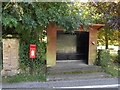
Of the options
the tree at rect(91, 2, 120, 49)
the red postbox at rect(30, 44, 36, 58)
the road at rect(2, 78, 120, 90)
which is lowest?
the road at rect(2, 78, 120, 90)

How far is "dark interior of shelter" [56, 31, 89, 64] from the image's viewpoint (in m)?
6.35

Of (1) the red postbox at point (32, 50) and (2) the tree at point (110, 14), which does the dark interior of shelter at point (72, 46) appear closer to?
(2) the tree at point (110, 14)

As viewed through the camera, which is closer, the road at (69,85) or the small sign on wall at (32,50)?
the road at (69,85)

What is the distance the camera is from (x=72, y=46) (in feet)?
21.4

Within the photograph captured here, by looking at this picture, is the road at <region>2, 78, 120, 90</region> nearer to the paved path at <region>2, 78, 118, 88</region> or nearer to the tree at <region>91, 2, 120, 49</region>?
the paved path at <region>2, 78, 118, 88</region>

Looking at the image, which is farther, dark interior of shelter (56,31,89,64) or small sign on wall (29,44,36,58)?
dark interior of shelter (56,31,89,64)

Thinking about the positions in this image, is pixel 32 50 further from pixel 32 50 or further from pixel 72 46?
pixel 72 46

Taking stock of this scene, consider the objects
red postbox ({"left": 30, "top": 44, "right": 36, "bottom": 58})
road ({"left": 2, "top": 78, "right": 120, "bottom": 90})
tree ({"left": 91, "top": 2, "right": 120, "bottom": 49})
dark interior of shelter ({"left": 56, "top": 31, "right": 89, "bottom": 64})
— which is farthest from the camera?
dark interior of shelter ({"left": 56, "top": 31, "right": 89, "bottom": 64})

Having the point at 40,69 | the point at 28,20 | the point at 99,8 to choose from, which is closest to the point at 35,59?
the point at 40,69

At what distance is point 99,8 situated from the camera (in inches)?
274

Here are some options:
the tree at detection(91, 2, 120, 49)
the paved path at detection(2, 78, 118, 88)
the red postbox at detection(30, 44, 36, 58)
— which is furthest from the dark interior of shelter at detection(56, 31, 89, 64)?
the paved path at detection(2, 78, 118, 88)

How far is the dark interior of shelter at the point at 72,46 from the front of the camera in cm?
635

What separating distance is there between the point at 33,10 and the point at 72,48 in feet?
11.6

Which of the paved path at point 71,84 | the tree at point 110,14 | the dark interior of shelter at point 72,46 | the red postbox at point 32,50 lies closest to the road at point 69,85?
the paved path at point 71,84
